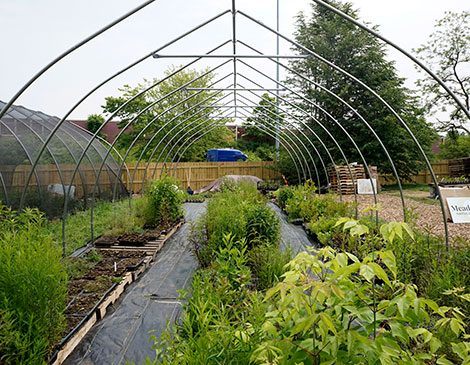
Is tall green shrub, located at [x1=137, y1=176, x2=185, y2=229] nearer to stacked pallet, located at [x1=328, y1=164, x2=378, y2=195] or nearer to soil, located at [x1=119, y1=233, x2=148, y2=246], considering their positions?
soil, located at [x1=119, y1=233, x2=148, y2=246]

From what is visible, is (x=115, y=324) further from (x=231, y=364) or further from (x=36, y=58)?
(x=36, y=58)

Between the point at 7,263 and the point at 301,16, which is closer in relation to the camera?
the point at 7,263

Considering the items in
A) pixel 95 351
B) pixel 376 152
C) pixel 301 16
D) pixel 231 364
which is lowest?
pixel 95 351

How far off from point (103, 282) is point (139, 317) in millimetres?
949

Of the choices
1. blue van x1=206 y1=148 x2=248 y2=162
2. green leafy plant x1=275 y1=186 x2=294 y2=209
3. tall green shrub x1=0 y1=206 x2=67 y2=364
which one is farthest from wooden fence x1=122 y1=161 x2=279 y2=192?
tall green shrub x1=0 y1=206 x2=67 y2=364

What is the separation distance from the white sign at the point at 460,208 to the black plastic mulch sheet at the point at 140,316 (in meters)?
5.45

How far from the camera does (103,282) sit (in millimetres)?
4441

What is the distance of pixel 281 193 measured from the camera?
11.6 meters

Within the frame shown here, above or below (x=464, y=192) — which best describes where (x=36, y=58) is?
above

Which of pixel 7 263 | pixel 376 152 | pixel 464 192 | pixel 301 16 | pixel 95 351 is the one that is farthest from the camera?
pixel 301 16

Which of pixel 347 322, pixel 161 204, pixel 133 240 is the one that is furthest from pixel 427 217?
pixel 347 322

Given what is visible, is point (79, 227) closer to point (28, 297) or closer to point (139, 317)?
point (139, 317)

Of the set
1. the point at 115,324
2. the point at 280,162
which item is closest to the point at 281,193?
the point at 280,162

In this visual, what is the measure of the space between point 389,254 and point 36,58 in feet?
23.9
